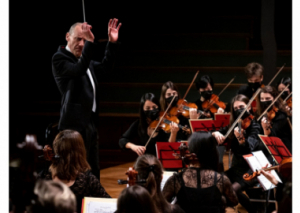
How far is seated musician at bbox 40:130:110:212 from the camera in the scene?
2.17m

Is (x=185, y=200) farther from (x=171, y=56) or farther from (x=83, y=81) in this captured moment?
(x=171, y=56)

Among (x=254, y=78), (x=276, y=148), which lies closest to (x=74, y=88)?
(x=276, y=148)

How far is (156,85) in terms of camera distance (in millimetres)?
6332

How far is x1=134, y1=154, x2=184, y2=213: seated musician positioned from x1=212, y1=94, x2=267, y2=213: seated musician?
59.9 inches

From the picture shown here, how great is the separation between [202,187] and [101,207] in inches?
21.1

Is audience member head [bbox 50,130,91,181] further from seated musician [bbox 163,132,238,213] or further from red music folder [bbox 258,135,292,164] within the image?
red music folder [bbox 258,135,292,164]

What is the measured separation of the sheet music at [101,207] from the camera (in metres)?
1.94

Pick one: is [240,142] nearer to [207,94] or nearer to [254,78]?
[207,94]

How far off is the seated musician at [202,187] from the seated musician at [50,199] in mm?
1036

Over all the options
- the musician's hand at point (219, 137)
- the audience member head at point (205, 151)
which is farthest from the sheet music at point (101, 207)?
the musician's hand at point (219, 137)

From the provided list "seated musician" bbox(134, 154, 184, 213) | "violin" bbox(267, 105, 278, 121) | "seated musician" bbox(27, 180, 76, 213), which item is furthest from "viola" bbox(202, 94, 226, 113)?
"seated musician" bbox(27, 180, 76, 213)

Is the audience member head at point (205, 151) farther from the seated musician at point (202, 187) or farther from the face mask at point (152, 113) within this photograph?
the face mask at point (152, 113)

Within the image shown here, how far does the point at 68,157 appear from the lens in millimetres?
2201
